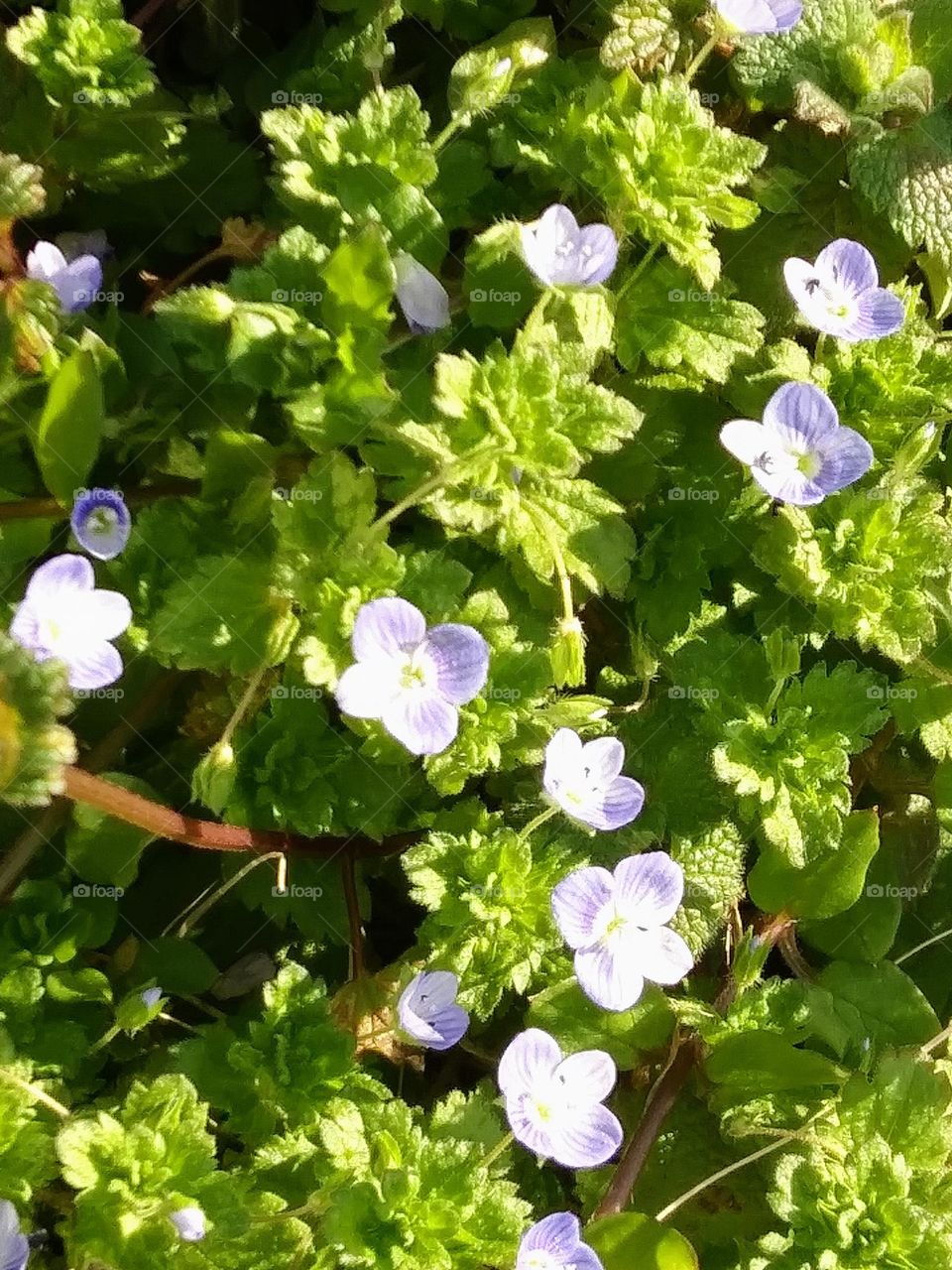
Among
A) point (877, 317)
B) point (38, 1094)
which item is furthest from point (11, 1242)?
point (877, 317)

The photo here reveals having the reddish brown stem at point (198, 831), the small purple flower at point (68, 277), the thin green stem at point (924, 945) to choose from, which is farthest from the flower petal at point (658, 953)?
the small purple flower at point (68, 277)

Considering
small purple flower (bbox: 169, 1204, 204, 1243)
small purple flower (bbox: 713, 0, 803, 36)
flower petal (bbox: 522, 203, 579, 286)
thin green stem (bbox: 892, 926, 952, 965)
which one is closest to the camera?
small purple flower (bbox: 169, 1204, 204, 1243)

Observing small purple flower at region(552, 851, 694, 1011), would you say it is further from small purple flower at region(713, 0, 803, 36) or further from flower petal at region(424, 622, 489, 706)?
small purple flower at region(713, 0, 803, 36)

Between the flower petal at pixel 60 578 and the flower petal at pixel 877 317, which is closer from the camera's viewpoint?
the flower petal at pixel 60 578

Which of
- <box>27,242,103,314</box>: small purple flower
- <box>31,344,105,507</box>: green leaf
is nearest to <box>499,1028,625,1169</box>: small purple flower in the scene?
<box>31,344,105,507</box>: green leaf

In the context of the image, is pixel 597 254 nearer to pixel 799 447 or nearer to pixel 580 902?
pixel 799 447

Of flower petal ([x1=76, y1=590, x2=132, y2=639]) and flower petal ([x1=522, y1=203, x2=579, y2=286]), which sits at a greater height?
flower petal ([x1=522, y1=203, x2=579, y2=286])

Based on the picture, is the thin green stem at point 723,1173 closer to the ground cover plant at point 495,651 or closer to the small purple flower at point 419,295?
the ground cover plant at point 495,651

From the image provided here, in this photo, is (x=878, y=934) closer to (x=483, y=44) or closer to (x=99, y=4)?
(x=483, y=44)
